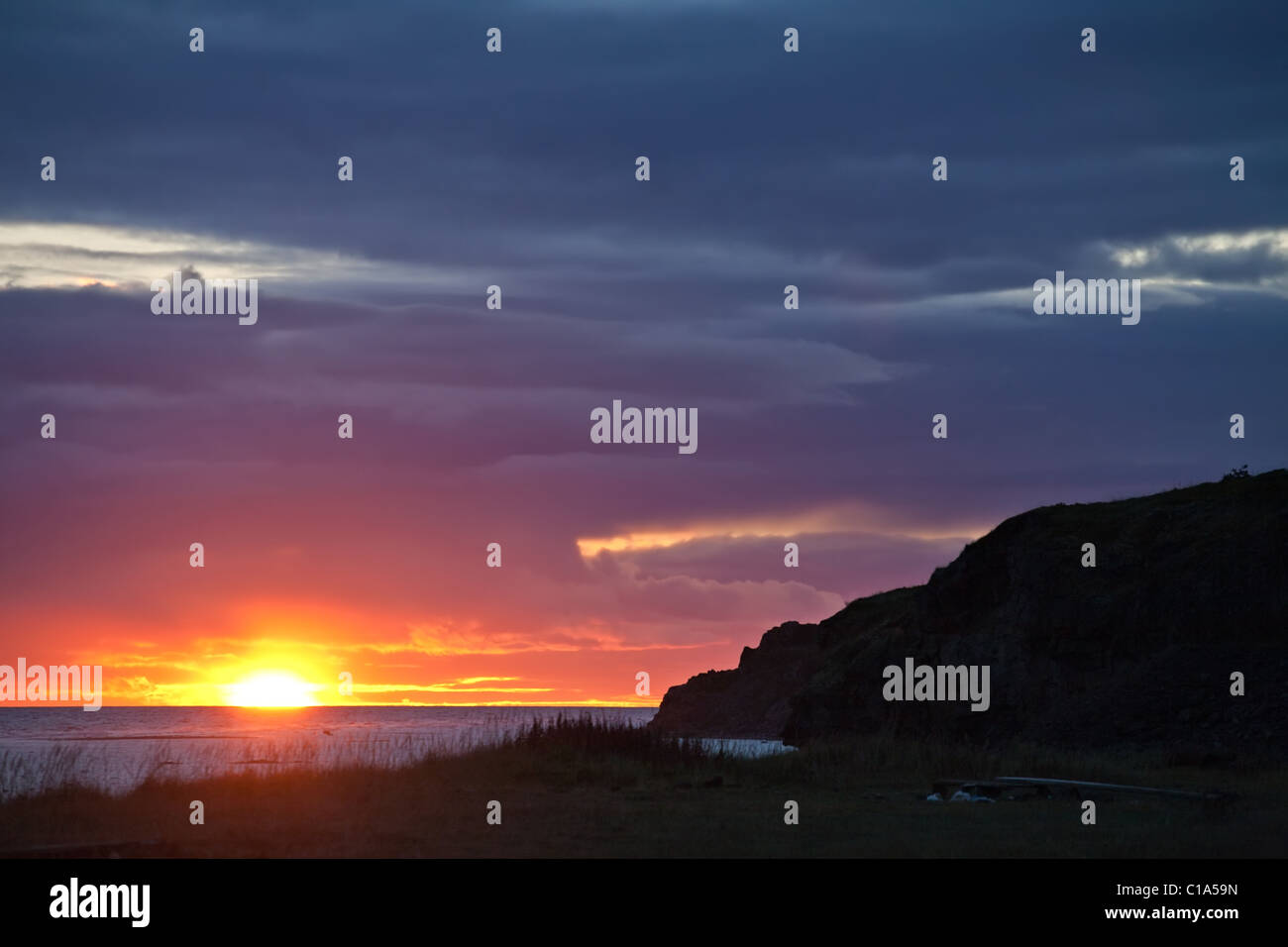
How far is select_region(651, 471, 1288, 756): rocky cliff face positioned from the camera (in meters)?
52.4

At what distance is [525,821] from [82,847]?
7833mm

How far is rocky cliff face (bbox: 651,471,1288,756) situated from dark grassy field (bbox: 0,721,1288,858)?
15726mm

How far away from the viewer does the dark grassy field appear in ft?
66.2

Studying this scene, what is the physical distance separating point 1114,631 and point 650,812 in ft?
132

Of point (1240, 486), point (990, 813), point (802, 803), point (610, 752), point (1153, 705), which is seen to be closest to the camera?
point (990, 813)

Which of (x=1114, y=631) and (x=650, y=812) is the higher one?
(x=1114, y=631)

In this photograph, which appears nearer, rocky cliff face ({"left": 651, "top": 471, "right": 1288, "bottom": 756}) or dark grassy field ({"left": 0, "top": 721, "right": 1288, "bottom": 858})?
dark grassy field ({"left": 0, "top": 721, "right": 1288, "bottom": 858})

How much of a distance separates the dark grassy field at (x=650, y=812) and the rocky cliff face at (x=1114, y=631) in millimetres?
15726

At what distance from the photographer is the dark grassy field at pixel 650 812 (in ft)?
66.2

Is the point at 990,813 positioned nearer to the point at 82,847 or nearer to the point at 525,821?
the point at 525,821

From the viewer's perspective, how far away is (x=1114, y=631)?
5994cm
